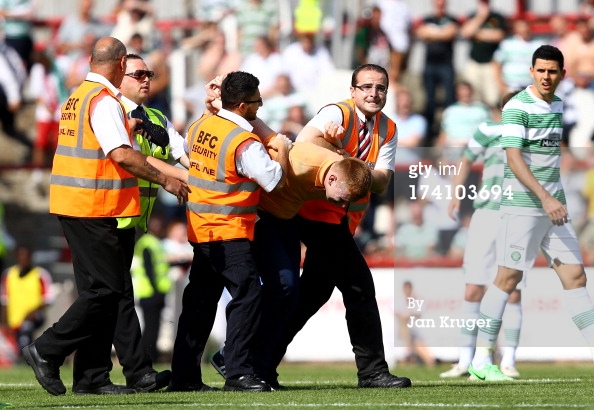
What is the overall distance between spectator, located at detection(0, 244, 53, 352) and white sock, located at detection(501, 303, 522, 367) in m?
7.92

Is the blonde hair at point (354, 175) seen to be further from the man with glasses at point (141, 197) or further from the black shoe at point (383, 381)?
the black shoe at point (383, 381)

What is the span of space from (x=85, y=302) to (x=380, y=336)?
2.21 m

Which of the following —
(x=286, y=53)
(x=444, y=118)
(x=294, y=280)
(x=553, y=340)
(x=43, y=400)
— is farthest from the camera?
(x=286, y=53)

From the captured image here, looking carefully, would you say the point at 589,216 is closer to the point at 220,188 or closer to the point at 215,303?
the point at 215,303

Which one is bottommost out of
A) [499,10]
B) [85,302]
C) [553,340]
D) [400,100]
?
[553,340]

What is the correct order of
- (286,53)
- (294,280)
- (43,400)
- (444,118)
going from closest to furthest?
(43,400) < (294,280) < (444,118) < (286,53)

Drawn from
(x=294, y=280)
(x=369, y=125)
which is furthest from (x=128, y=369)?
(x=369, y=125)

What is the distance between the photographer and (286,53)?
19438mm

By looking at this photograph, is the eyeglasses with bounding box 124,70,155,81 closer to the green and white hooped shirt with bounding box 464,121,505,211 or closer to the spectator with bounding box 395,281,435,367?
the green and white hooped shirt with bounding box 464,121,505,211

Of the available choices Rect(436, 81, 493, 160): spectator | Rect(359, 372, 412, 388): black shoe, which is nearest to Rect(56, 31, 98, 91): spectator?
Rect(436, 81, 493, 160): spectator

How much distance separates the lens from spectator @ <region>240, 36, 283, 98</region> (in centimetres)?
1927

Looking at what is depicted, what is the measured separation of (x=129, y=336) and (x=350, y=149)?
7.13ft

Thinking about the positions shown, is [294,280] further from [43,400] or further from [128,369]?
[43,400]

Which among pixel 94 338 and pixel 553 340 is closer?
pixel 94 338
